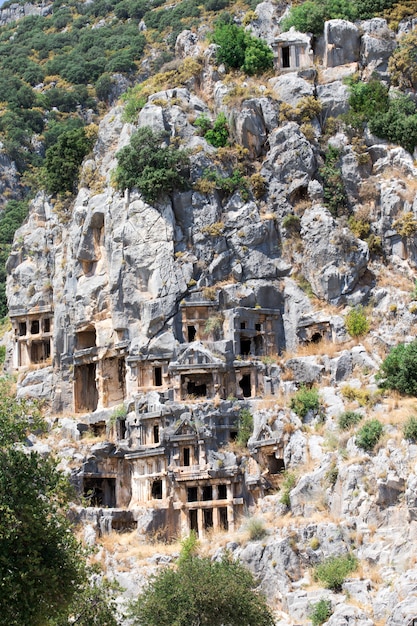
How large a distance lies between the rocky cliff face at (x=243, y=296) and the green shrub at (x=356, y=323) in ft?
1.56

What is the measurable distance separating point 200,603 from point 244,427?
16.2 metres

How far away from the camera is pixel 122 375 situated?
201 ft

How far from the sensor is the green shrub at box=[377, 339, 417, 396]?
48.8m

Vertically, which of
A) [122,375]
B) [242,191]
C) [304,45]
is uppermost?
[304,45]

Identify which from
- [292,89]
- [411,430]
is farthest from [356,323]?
[292,89]

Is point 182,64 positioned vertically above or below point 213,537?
above

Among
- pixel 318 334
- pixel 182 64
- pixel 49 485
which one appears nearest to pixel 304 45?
pixel 182 64

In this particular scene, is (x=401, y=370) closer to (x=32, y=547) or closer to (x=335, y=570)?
(x=335, y=570)

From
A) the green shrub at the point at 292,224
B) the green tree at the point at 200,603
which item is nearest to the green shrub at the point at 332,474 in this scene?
the green tree at the point at 200,603

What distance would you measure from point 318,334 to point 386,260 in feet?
19.1

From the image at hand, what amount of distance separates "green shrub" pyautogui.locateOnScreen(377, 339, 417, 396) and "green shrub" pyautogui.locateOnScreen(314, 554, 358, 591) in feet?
30.9

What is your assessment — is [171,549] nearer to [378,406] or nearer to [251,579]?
[251,579]

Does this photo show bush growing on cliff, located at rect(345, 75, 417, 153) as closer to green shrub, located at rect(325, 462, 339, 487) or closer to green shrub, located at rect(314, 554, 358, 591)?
green shrub, located at rect(325, 462, 339, 487)

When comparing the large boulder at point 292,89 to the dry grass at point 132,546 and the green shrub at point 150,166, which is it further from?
the dry grass at point 132,546
